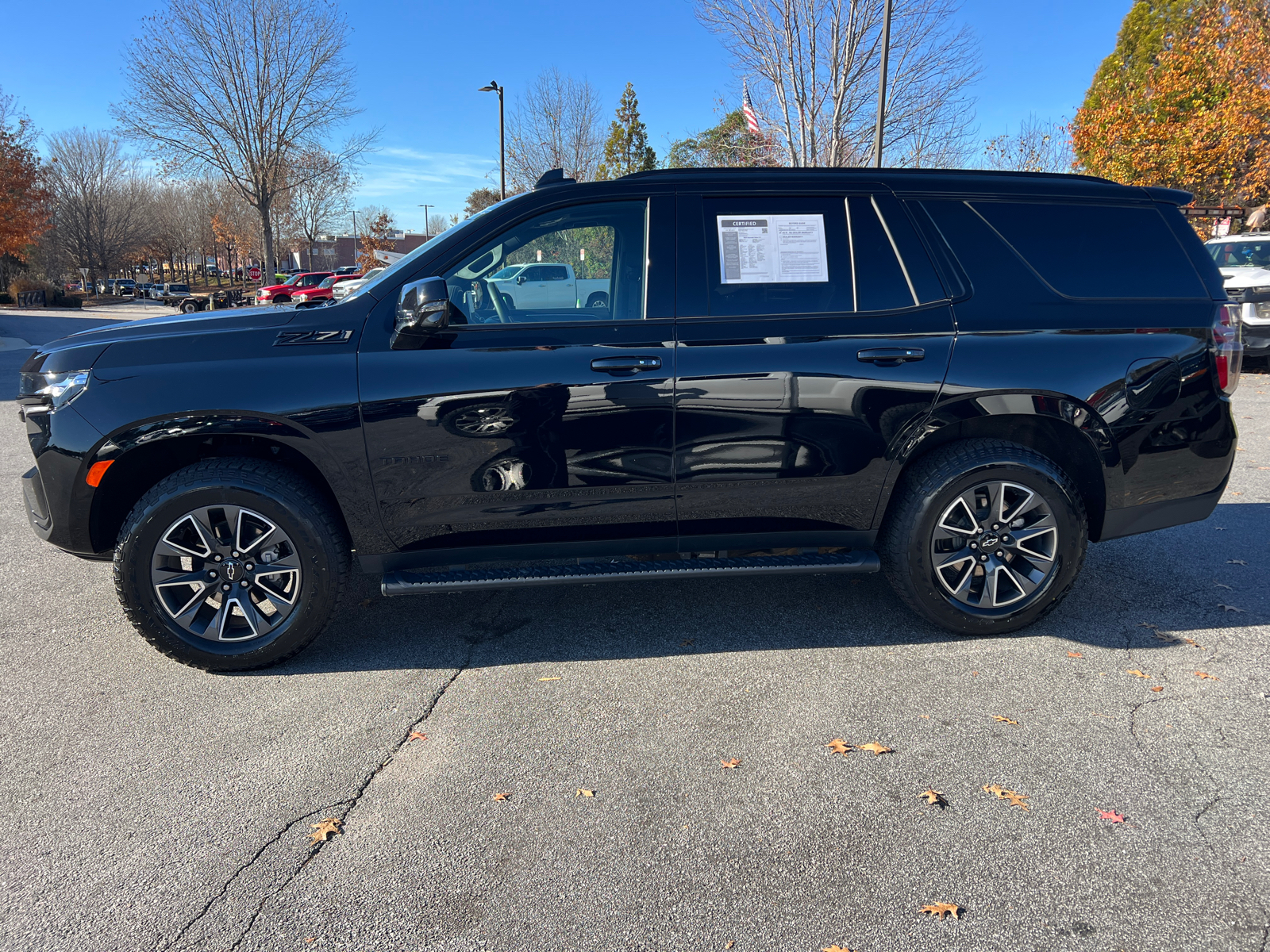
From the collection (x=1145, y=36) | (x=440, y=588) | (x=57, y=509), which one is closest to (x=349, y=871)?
(x=440, y=588)

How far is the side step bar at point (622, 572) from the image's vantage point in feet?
11.5

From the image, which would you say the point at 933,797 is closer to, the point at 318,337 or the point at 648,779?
the point at 648,779

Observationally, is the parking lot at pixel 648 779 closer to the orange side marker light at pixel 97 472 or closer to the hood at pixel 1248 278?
the orange side marker light at pixel 97 472

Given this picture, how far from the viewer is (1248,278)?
38.3 ft

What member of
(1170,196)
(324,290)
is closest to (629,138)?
(324,290)

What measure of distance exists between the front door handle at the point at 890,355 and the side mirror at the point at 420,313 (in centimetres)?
176

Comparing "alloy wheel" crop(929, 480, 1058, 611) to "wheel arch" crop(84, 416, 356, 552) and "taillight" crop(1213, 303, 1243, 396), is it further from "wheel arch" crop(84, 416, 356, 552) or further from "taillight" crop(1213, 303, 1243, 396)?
"wheel arch" crop(84, 416, 356, 552)

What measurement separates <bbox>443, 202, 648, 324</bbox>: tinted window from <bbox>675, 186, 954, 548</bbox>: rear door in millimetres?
238

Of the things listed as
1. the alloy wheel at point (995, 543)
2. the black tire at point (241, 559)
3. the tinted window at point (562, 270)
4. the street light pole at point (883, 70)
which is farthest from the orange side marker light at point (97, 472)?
the street light pole at point (883, 70)

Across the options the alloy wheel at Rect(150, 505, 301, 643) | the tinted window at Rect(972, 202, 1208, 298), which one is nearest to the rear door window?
the tinted window at Rect(972, 202, 1208, 298)

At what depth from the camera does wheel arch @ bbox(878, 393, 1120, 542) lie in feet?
12.1

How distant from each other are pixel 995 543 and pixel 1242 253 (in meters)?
12.9

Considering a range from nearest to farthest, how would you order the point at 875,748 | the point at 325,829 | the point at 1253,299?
the point at 325,829, the point at 875,748, the point at 1253,299

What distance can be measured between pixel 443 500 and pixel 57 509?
5.27 ft
